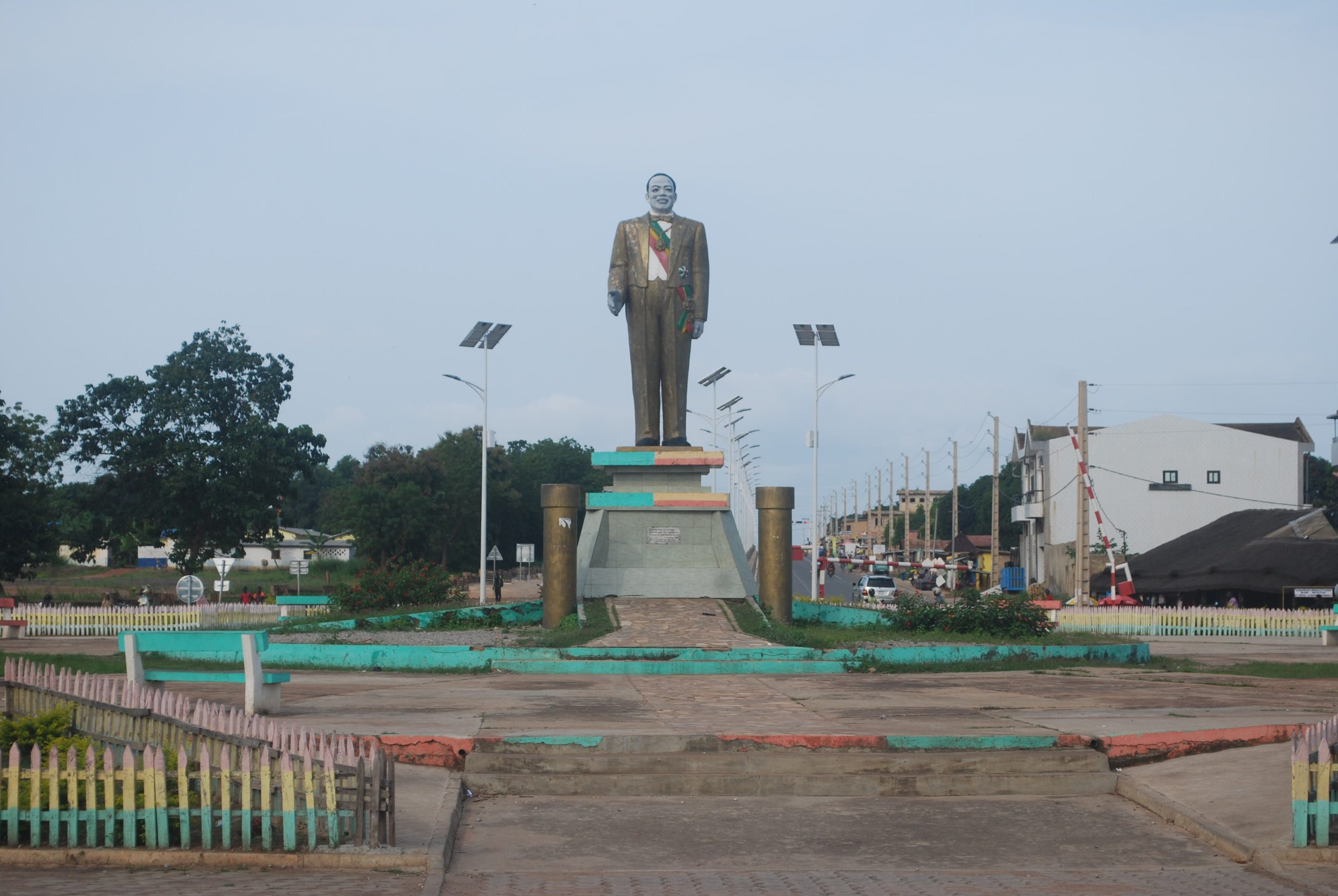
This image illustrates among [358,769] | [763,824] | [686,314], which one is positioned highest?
[686,314]

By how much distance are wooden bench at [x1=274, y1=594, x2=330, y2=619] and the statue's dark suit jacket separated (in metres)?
9.18

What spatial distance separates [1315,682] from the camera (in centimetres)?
1706

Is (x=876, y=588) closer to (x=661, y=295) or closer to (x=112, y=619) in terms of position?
(x=661, y=295)

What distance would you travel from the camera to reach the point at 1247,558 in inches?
1481

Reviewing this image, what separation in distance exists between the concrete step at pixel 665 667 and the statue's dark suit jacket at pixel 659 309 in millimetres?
8257

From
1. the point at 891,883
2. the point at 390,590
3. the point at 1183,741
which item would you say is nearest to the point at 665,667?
the point at 1183,741

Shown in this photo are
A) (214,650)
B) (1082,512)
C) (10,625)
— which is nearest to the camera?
(214,650)

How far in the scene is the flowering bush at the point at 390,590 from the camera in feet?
88.2

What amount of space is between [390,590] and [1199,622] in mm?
18574

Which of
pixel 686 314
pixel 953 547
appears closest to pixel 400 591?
pixel 686 314

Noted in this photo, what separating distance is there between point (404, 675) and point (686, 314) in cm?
1016

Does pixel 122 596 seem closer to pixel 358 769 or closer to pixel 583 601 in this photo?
pixel 583 601

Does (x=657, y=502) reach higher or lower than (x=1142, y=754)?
higher

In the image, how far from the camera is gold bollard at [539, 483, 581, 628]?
72.5ft
